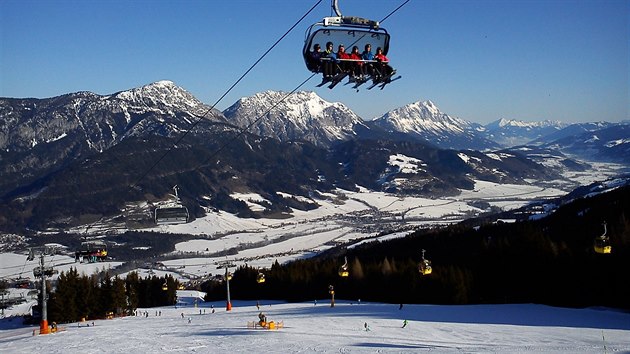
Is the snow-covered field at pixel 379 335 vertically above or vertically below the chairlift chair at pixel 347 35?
below

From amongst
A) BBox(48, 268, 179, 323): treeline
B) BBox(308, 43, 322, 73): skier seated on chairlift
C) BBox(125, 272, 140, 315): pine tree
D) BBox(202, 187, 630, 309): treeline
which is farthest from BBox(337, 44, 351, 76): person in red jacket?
BBox(125, 272, 140, 315): pine tree

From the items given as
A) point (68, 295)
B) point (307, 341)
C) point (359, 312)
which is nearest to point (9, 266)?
point (68, 295)

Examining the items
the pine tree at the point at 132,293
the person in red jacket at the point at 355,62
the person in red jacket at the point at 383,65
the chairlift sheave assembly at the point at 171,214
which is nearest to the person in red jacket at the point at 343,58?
the person in red jacket at the point at 355,62

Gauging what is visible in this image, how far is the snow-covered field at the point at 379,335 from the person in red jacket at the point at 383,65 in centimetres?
1054

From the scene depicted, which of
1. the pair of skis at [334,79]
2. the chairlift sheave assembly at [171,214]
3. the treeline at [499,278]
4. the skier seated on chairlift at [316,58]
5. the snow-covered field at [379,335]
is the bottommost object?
the snow-covered field at [379,335]

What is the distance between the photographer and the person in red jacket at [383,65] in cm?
1770

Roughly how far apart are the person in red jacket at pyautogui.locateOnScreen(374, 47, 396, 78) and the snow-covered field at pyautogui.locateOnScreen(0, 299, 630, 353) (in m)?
10.5

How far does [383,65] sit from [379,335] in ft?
52.0

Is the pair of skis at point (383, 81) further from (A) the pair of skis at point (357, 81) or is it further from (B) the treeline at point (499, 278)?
(B) the treeline at point (499, 278)

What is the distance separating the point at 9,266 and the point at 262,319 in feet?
420

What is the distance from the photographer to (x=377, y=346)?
25.2m

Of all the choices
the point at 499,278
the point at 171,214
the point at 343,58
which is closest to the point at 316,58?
the point at 343,58

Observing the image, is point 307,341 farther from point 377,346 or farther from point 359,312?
point 359,312

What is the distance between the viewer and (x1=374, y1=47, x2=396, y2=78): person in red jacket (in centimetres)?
1770
